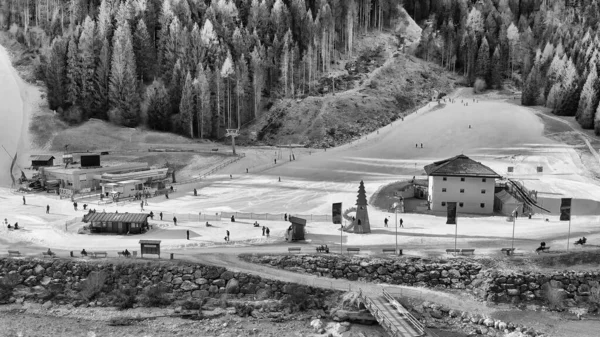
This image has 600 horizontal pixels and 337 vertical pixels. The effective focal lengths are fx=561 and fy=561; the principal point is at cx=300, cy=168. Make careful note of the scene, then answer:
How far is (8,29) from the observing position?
10094cm

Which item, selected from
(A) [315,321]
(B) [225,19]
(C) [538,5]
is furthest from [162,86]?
(C) [538,5]

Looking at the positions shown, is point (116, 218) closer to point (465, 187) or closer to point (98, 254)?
point (98, 254)

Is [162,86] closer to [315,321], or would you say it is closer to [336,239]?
[336,239]

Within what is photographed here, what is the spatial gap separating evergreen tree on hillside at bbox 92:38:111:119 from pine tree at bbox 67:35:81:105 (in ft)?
8.35

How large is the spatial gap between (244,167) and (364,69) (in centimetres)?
4702

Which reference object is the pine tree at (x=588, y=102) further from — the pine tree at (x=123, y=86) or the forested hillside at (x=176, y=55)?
the pine tree at (x=123, y=86)

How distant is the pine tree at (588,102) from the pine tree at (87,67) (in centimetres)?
7344

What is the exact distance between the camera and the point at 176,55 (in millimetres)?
90375

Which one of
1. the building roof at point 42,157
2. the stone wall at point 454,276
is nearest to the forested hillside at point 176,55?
the building roof at point 42,157

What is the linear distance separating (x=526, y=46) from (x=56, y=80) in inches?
3635

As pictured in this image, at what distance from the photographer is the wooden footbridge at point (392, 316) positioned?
86.3ft

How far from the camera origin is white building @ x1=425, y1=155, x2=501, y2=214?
46.4 m

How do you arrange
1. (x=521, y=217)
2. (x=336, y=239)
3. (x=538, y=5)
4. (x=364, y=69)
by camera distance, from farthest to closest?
(x=538, y=5) < (x=364, y=69) < (x=521, y=217) < (x=336, y=239)

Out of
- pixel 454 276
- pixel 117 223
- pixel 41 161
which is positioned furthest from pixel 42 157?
pixel 454 276
